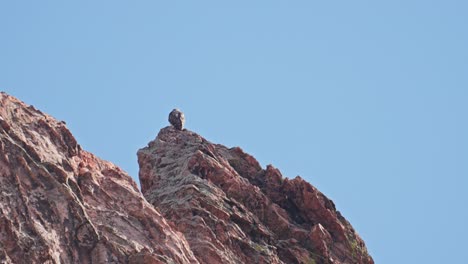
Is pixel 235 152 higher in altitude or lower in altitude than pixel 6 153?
higher

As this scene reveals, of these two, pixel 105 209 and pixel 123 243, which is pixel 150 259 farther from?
pixel 105 209

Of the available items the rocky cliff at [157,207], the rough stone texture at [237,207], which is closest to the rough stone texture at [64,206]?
the rocky cliff at [157,207]

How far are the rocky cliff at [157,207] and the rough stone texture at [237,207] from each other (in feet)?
0.30

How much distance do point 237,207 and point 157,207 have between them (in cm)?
627

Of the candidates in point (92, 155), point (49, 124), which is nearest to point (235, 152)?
point (92, 155)

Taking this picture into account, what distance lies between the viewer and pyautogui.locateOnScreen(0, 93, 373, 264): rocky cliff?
53.4m

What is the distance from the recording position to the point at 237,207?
239ft

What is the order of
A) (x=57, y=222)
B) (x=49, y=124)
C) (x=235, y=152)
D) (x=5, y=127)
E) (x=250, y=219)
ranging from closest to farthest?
(x=57, y=222) → (x=5, y=127) → (x=49, y=124) → (x=250, y=219) → (x=235, y=152)

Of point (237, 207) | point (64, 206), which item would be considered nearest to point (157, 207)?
point (237, 207)

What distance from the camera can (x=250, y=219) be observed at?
238 ft

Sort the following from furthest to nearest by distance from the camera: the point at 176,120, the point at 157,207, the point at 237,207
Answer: the point at 176,120, the point at 237,207, the point at 157,207

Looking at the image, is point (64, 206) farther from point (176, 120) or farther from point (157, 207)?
point (176, 120)

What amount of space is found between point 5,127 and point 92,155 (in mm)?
10389

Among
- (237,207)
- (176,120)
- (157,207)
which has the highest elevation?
(176,120)
